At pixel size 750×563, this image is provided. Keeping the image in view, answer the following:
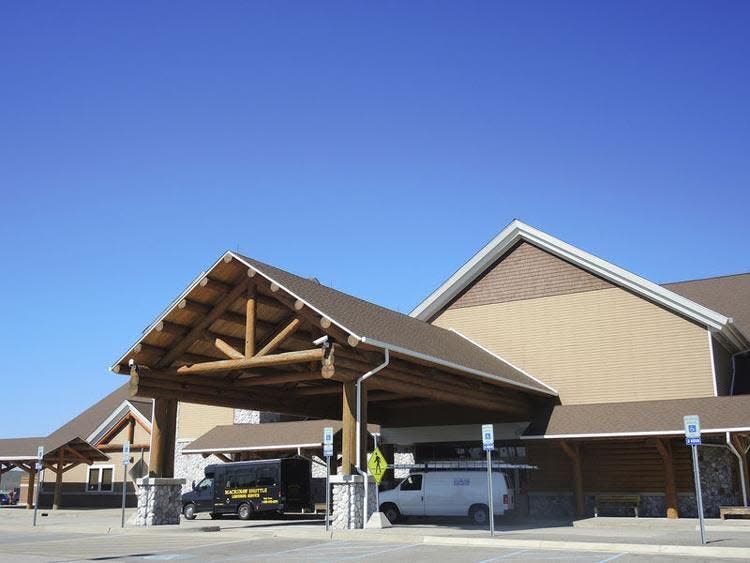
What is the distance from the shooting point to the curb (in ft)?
45.4

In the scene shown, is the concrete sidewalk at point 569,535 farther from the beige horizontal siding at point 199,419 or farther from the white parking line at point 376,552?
the beige horizontal siding at point 199,419

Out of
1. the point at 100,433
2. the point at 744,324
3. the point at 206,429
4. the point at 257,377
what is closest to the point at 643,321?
the point at 744,324

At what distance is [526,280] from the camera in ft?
96.4

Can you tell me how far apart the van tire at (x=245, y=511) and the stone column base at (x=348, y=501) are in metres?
11.1

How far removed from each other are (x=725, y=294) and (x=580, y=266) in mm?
8273

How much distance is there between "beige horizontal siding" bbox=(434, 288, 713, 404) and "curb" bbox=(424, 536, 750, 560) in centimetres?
1177

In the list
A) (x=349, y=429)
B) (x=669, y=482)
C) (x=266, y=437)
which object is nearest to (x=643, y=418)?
(x=669, y=482)

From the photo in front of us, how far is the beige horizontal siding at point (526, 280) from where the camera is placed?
28.4m

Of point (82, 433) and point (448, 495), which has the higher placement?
point (82, 433)

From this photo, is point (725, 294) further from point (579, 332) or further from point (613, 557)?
point (613, 557)

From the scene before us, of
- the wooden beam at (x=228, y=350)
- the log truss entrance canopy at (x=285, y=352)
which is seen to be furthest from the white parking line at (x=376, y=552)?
the wooden beam at (x=228, y=350)

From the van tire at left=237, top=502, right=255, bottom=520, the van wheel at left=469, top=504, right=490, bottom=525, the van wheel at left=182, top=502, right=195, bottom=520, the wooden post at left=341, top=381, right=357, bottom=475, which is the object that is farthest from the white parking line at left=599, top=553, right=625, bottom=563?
the van wheel at left=182, top=502, right=195, bottom=520

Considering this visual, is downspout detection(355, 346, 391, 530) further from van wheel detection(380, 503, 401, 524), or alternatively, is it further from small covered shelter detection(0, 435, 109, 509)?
small covered shelter detection(0, 435, 109, 509)

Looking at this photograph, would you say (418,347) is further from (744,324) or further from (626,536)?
(744,324)
